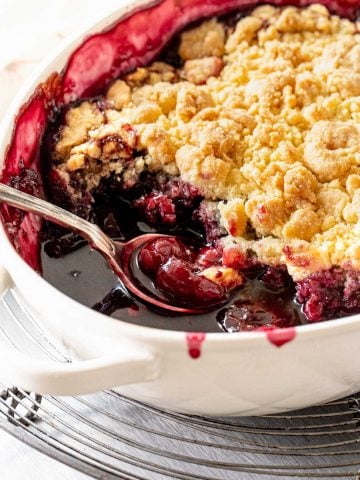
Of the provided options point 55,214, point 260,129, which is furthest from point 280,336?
point 260,129

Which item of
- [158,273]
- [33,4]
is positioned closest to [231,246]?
[158,273]

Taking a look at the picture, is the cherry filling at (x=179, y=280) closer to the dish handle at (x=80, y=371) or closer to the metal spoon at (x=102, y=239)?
the metal spoon at (x=102, y=239)

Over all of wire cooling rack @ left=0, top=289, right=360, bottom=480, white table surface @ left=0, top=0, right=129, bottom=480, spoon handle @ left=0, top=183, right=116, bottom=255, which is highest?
white table surface @ left=0, top=0, right=129, bottom=480

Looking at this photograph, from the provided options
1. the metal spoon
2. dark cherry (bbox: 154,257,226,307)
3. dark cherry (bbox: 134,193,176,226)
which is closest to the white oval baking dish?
the metal spoon

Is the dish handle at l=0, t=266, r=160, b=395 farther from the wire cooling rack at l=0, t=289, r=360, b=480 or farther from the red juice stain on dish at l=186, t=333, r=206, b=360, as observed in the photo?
the wire cooling rack at l=0, t=289, r=360, b=480

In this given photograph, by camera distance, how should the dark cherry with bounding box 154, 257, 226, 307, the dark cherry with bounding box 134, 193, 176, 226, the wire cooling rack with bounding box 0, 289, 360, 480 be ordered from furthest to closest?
the dark cherry with bounding box 134, 193, 176, 226, the dark cherry with bounding box 154, 257, 226, 307, the wire cooling rack with bounding box 0, 289, 360, 480

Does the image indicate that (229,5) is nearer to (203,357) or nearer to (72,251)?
(72,251)

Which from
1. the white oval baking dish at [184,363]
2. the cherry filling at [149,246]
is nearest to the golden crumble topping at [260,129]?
the cherry filling at [149,246]
